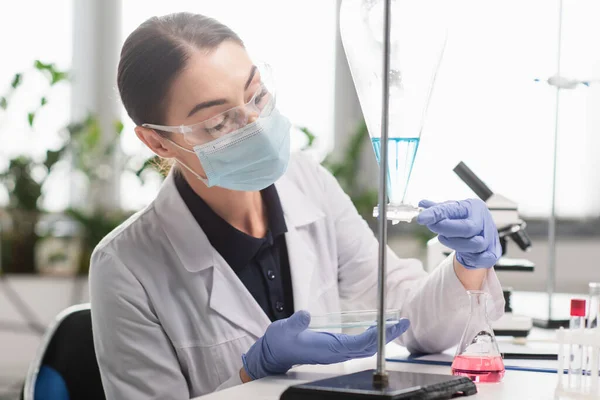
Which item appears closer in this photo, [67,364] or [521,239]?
[67,364]

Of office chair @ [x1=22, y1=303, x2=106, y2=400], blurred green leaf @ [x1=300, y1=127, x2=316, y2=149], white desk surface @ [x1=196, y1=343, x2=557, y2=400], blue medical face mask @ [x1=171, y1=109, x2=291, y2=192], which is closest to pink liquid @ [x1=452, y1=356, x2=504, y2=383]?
white desk surface @ [x1=196, y1=343, x2=557, y2=400]

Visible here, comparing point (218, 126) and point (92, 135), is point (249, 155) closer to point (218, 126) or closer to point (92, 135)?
point (218, 126)

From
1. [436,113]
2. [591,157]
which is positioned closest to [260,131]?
[436,113]

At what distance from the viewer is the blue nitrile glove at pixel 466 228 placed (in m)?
1.17

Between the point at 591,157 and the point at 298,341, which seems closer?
the point at 298,341

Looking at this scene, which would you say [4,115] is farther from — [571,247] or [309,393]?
[309,393]

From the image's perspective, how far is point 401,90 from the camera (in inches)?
46.3

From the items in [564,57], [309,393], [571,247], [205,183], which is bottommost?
[571,247]

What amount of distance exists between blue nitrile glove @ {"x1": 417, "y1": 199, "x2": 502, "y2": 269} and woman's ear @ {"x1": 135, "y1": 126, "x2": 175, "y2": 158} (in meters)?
0.59

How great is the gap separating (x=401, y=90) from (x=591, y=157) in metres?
2.48

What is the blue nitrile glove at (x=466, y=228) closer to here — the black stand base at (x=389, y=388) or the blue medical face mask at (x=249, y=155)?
the black stand base at (x=389, y=388)

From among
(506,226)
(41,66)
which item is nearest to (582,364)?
(506,226)

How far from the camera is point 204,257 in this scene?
153cm

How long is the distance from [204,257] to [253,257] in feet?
0.43
